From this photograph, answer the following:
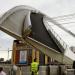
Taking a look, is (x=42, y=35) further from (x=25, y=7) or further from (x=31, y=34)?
(x=25, y=7)

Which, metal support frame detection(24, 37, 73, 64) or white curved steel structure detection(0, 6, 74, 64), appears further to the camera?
metal support frame detection(24, 37, 73, 64)

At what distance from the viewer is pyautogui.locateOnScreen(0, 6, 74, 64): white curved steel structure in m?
21.8

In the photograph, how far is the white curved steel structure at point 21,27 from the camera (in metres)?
21.8

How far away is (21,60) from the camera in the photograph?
57906mm

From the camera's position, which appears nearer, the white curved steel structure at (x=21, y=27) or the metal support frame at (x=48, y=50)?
the white curved steel structure at (x=21, y=27)

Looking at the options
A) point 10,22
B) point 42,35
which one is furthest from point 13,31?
point 42,35

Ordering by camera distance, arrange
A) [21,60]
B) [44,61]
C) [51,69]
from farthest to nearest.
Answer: [21,60] < [44,61] < [51,69]

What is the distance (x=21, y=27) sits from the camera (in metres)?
22.3

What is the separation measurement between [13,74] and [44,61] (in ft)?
101

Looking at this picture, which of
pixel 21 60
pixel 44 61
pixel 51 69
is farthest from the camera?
pixel 21 60

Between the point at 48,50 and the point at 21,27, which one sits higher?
the point at 21,27

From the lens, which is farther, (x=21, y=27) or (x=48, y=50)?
(x=48, y=50)

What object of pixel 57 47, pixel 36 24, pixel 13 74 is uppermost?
pixel 36 24

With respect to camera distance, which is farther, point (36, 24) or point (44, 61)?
point (44, 61)
